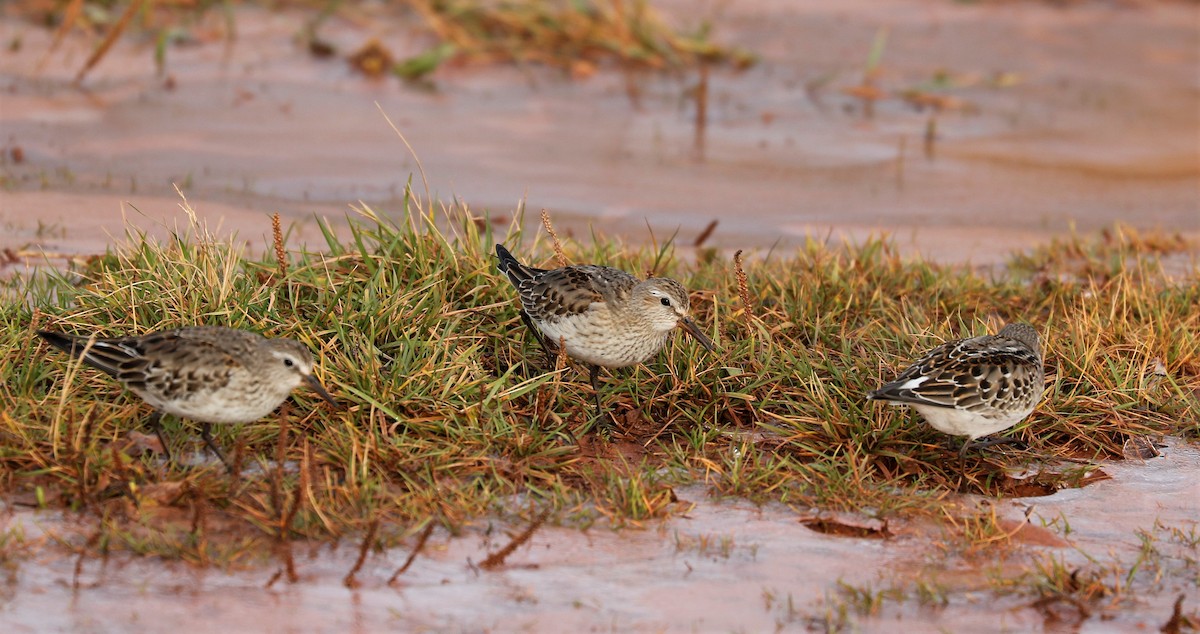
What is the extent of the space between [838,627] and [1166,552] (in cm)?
166

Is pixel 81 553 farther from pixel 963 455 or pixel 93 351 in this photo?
pixel 963 455

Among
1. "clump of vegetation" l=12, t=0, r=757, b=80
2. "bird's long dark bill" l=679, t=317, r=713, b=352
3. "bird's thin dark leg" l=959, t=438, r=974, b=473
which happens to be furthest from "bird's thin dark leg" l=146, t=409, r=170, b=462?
"clump of vegetation" l=12, t=0, r=757, b=80

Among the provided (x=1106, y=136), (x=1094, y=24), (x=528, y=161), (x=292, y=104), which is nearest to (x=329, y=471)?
(x=528, y=161)

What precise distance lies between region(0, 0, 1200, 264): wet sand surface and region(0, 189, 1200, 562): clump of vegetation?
168 cm

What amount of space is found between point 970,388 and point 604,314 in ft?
5.55

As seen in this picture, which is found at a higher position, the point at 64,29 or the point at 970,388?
the point at 64,29

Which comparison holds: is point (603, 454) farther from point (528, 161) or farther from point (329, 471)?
point (528, 161)

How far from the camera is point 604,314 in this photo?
6.68 m

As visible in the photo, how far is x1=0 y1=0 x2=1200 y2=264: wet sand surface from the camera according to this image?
10.9 m

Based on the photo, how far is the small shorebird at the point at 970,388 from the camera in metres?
6.15

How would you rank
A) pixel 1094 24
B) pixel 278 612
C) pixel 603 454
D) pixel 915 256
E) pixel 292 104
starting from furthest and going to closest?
pixel 1094 24, pixel 292 104, pixel 915 256, pixel 603 454, pixel 278 612

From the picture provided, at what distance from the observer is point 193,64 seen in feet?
48.2

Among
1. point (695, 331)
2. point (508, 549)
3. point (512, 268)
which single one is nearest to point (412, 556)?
point (508, 549)

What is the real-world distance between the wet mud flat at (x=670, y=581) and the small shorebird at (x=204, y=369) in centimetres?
63
